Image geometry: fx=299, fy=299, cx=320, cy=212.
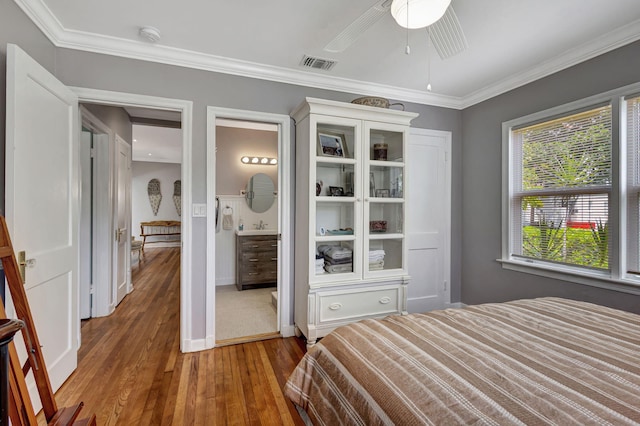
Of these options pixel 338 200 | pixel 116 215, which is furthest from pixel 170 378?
pixel 116 215

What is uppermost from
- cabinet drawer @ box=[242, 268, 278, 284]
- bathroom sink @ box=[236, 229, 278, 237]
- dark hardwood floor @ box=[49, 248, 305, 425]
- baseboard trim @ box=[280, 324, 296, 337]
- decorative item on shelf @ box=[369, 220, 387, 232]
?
decorative item on shelf @ box=[369, 220, 387, 232]

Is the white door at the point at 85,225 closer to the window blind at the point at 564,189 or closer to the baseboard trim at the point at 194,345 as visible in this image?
the baseboard trim at the point at 194,345

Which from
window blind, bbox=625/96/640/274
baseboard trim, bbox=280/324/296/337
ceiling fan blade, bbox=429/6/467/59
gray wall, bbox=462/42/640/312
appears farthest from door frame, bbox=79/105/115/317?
window blind, bbox=625/96/640/274

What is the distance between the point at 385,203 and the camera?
2.77 metres

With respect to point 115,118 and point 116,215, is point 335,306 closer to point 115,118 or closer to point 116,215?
point 116,215

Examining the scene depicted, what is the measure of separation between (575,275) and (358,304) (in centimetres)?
175

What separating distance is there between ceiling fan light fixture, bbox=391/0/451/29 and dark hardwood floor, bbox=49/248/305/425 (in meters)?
2.23

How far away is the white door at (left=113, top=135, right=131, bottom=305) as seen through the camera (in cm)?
354

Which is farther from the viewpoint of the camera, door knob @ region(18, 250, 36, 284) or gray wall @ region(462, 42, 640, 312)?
gray wall @ region(462, 42, 640, 312)

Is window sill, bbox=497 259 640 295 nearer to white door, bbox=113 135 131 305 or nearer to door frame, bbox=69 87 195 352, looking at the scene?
door frame, bbox=69 87 195 352

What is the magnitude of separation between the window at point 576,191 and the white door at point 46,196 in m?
3.67

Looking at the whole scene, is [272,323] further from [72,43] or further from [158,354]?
[72,43]

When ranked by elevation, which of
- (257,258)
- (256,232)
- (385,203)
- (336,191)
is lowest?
(257,258)

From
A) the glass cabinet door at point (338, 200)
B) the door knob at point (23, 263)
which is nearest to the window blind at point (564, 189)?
the glass cabinet door at point (338, 200)
